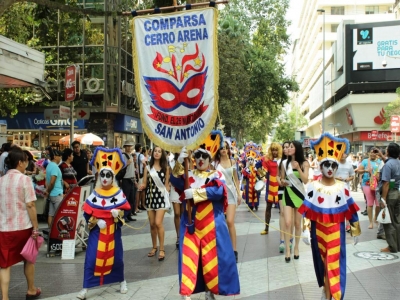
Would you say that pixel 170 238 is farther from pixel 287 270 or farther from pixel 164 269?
pixel 287 270

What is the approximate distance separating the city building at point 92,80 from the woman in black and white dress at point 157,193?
17346mm

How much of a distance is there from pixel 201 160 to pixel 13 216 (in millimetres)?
2231

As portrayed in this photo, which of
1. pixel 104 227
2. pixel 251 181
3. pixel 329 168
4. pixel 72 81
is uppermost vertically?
pixel 72 81

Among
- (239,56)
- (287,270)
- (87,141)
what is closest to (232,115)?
(239,56)

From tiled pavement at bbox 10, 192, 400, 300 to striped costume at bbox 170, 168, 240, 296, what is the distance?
705 millimetres

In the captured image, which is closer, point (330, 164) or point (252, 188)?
point (330, 164)

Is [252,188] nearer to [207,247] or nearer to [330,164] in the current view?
[330,164]

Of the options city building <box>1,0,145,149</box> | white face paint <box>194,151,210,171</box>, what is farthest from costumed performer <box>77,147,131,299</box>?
city building <box>1,0,145,149</box>

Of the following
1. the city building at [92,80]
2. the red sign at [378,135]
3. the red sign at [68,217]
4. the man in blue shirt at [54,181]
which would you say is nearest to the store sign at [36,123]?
the city building at [92,80]

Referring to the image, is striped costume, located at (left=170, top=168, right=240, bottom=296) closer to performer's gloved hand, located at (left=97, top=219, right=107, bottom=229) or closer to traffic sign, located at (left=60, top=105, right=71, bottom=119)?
performer's gloved hand, located at (left=97, top=219, right=107, bottom=229)

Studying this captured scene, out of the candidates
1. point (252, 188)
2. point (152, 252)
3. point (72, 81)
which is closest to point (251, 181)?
point (252, 188)

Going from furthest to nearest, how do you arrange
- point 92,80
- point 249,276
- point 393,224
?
point 92,80 < point 393,224 < point 249,276

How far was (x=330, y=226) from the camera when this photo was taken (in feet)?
18.0

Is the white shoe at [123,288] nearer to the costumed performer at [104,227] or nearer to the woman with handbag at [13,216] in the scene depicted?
the costumed performer at [104,227]
